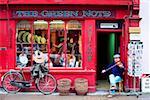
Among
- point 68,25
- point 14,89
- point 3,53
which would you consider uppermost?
point 68,25

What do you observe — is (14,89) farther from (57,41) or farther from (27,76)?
(57,41)

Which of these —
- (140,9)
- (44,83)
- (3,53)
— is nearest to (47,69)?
(44,83)

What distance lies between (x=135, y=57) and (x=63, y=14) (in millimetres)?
3638

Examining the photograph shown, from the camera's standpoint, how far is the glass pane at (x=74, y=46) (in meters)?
20.2

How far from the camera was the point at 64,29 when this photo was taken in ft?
66.4

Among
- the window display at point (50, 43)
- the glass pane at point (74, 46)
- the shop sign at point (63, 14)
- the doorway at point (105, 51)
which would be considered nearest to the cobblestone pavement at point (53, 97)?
the window display at point (50, 43)

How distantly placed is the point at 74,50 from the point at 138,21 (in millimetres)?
3075

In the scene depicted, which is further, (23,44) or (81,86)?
(23,44)

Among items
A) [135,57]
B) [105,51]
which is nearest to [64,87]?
[135,57]

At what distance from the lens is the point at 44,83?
64.0 ft

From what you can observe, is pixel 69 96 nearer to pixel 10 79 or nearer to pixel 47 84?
pixel 47 84

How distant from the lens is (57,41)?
66.7 feet

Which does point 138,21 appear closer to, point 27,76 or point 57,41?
point 57,41

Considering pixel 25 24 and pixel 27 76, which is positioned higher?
pixel 25 24
